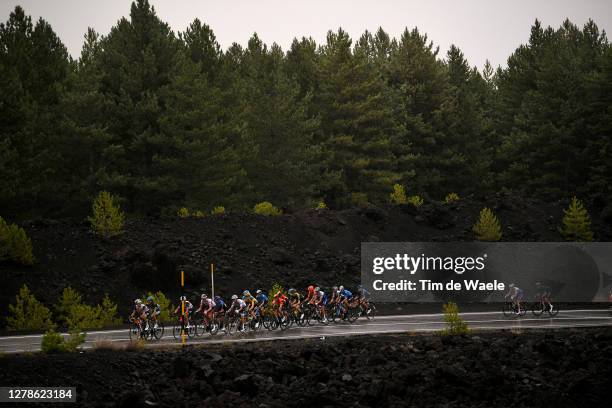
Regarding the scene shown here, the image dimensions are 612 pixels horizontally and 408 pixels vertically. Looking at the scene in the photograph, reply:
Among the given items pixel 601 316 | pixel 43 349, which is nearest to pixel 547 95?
pixel 601 316

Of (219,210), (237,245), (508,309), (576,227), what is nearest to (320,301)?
(508,309)

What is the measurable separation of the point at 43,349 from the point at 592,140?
47.4 metres

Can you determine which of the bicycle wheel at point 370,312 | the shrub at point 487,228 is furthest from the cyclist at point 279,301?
the shrub at point 487,228

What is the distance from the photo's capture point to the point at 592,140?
2370 inches

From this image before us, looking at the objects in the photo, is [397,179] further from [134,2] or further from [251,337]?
[251,337]

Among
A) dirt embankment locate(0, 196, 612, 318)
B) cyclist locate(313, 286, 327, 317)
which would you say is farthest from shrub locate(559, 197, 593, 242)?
cyclist locate(313, 286, 327, 317)

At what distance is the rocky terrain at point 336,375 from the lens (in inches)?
817

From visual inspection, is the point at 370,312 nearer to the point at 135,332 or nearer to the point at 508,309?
the point at 508,309

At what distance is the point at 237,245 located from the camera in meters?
43.8

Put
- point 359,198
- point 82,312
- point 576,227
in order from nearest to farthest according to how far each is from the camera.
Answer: point 82,312 < point 576,227 < point 359,198

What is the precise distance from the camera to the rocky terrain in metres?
20.8

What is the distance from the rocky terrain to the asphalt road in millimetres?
3065

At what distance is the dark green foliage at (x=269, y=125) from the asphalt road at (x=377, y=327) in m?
14.3

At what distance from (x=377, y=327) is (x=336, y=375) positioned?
10.3m
